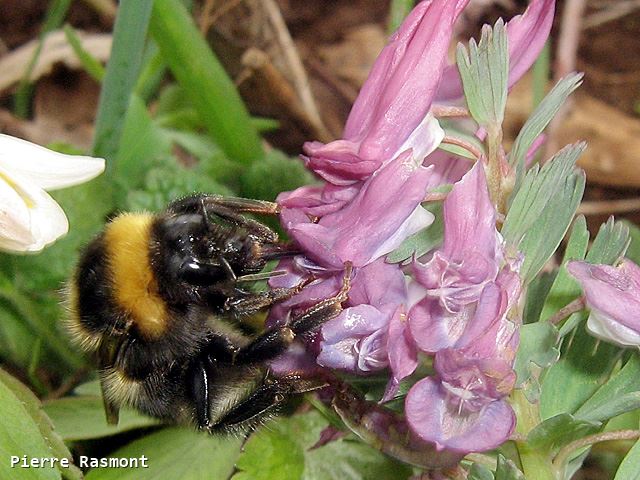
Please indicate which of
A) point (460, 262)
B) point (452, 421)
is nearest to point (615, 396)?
point (452, 421)

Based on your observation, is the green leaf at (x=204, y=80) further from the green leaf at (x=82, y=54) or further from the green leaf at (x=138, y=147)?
the green leaf at (x=82, y=54)

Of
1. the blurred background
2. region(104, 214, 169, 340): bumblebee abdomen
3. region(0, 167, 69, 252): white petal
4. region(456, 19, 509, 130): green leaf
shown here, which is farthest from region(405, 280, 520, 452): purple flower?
the blurred background

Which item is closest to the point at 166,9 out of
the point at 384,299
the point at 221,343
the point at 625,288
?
the point at 221,343

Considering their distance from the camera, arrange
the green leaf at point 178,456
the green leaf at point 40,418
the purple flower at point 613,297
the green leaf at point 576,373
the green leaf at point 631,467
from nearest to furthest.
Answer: the purple flower at point 613,297, the green leaf at point 631,467, the green leaf at point 576,373, the green leaf at point 40,418, the green leaf at point 178,456

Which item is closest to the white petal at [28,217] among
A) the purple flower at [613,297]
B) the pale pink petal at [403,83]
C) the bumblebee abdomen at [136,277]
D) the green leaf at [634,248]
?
the bumblebee abdomen at [136,277]

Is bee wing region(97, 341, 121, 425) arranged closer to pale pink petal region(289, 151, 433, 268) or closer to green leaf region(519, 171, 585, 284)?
pale pink petal region(289, 151, 433, 268)

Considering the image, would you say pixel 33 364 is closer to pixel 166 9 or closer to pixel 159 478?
pixel 159 478
